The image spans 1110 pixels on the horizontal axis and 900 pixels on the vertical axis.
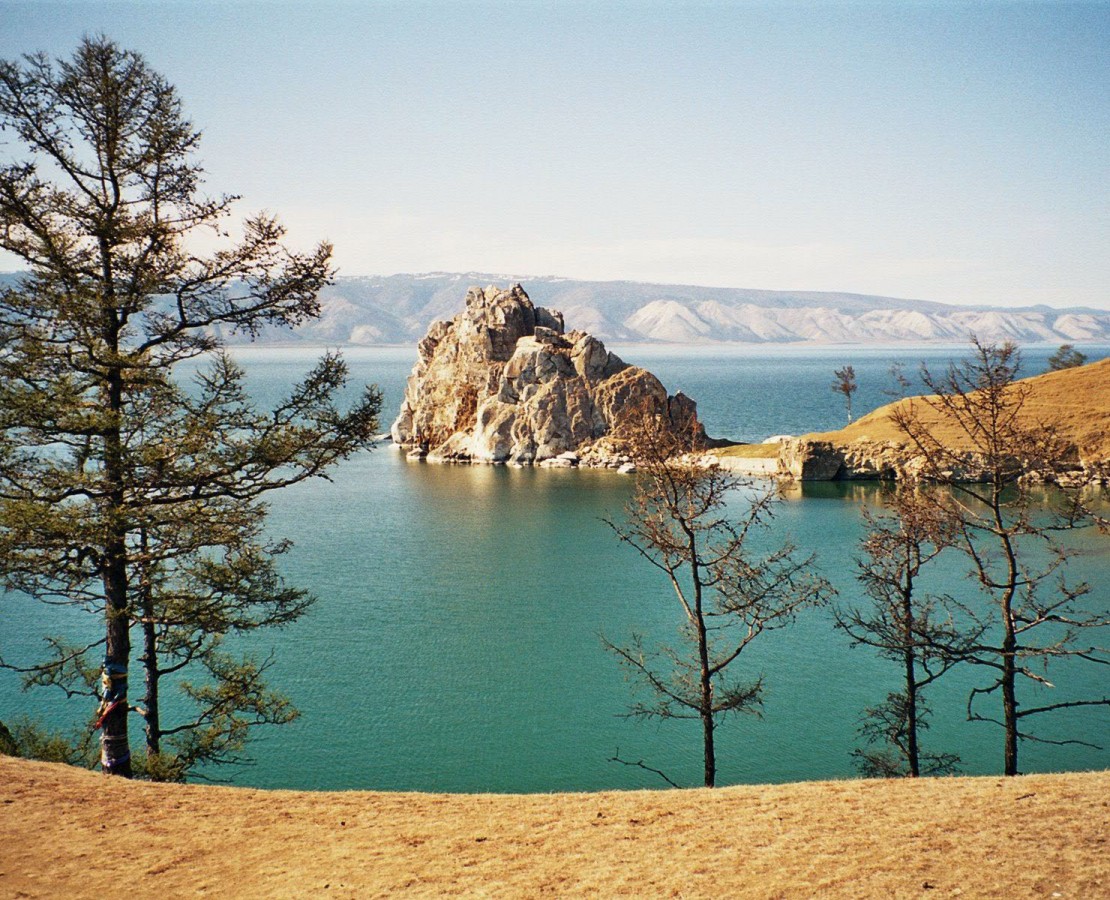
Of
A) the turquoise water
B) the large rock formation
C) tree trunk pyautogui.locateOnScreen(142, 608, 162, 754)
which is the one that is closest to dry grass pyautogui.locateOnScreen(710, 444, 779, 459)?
the large rock formation

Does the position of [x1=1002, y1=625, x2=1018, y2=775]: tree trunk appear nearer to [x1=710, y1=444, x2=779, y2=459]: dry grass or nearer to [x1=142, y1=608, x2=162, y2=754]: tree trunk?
[x1=142, y1=608, x2=162, y2=754]: tree trunk

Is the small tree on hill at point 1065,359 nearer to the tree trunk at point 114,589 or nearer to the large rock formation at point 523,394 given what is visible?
the large rock formation at point 523,394

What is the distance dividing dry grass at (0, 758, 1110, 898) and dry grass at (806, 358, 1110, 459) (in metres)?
67.8

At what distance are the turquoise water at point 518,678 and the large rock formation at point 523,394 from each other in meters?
37.9

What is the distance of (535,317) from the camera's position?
10738cm

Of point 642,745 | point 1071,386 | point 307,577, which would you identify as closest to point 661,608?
point 642,745

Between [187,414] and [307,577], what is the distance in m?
28.0

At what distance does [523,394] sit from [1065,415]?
185 ft

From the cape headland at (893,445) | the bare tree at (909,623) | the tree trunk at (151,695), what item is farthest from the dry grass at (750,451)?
the tree trunk at (151,695)

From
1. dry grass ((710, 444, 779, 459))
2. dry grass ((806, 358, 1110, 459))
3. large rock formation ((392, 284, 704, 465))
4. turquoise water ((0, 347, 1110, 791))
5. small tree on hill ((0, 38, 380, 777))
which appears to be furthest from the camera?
large rock formation ((392, 284, 704, 465))

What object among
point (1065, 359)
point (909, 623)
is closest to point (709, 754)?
point (909, 623)

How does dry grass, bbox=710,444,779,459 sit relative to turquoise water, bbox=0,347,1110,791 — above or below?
above

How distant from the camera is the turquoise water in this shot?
23047 millimetres

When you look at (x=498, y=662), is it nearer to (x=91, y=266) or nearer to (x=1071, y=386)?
(x=91, y=266)
